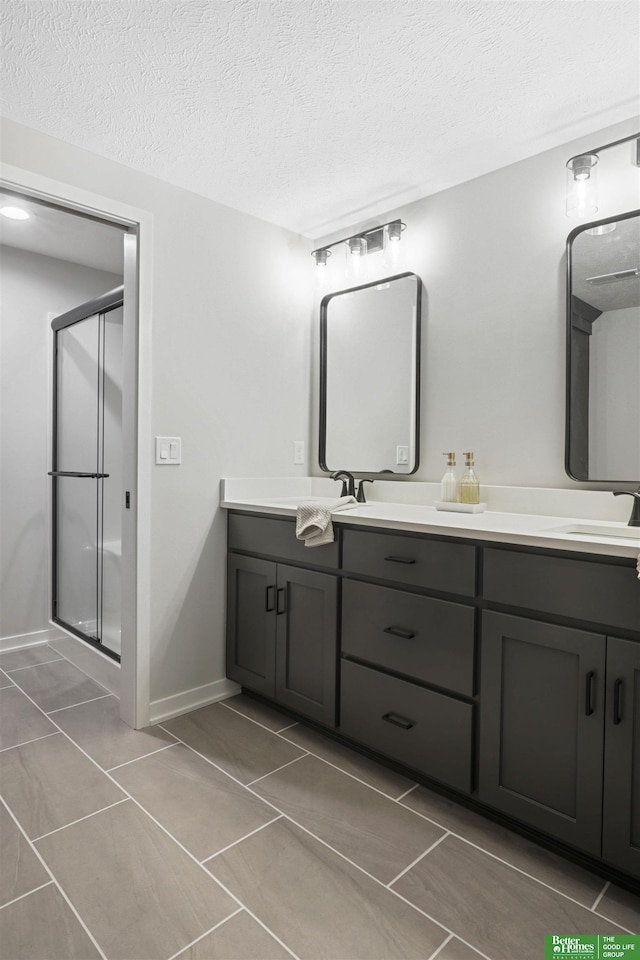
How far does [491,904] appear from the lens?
1.42 meters

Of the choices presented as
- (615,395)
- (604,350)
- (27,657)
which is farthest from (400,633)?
(27,657)

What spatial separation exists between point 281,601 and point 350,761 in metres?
0.65

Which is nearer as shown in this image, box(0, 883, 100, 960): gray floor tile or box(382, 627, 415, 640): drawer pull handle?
A: box(0, 883, 100, 960): gray floor tile

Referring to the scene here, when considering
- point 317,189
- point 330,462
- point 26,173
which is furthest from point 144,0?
point 330,462

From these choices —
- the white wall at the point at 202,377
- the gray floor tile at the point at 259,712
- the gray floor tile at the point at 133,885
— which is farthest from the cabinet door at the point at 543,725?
the white wall at the point at 202,377

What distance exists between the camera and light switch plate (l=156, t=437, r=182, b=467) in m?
2.41

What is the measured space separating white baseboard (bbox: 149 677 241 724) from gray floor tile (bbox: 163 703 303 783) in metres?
0.03

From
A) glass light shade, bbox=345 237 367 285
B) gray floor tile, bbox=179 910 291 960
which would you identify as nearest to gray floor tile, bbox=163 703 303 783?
gray floor tile, bbox=179 910 291 960

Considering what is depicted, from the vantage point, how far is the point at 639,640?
4.59 ft

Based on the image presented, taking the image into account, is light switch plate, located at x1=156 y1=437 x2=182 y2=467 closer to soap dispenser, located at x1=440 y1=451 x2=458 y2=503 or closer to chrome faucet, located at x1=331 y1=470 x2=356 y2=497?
chrome faucet, located at x1=331 y1=470 x2=356 y2=497

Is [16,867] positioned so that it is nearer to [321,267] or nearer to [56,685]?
[56,685]

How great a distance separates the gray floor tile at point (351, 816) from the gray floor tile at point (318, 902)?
55 mm

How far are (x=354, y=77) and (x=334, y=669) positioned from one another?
1.98 m

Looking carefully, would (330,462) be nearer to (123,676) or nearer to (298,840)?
(123,676)
